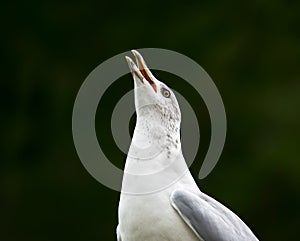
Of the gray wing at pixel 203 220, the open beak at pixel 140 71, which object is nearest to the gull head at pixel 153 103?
the open beak at pixel 140 71

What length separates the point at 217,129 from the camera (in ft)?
14.6

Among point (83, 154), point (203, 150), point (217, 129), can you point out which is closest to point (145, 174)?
point (83, 154)

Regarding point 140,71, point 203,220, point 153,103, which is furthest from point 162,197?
point 140,71

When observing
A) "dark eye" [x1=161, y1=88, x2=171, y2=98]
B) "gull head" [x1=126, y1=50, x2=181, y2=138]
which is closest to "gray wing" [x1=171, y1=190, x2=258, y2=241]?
"gull head" [x1=126, y1=50, x2=181, y2=138]

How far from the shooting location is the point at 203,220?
319cm

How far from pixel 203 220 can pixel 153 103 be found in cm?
42

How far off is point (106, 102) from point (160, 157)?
10.9ft

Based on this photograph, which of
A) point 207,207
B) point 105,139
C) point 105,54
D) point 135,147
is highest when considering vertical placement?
point 105,54

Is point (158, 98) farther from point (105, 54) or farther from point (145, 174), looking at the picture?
point (105, 54)

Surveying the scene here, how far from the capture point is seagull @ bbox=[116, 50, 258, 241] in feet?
10.3

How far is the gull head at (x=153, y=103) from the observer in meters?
3.34

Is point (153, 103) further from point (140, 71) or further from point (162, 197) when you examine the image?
point (162, 197)

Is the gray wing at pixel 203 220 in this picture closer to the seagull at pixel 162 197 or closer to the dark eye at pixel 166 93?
the seagull at pixel 162 197

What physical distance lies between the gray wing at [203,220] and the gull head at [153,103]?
9.8 inches
